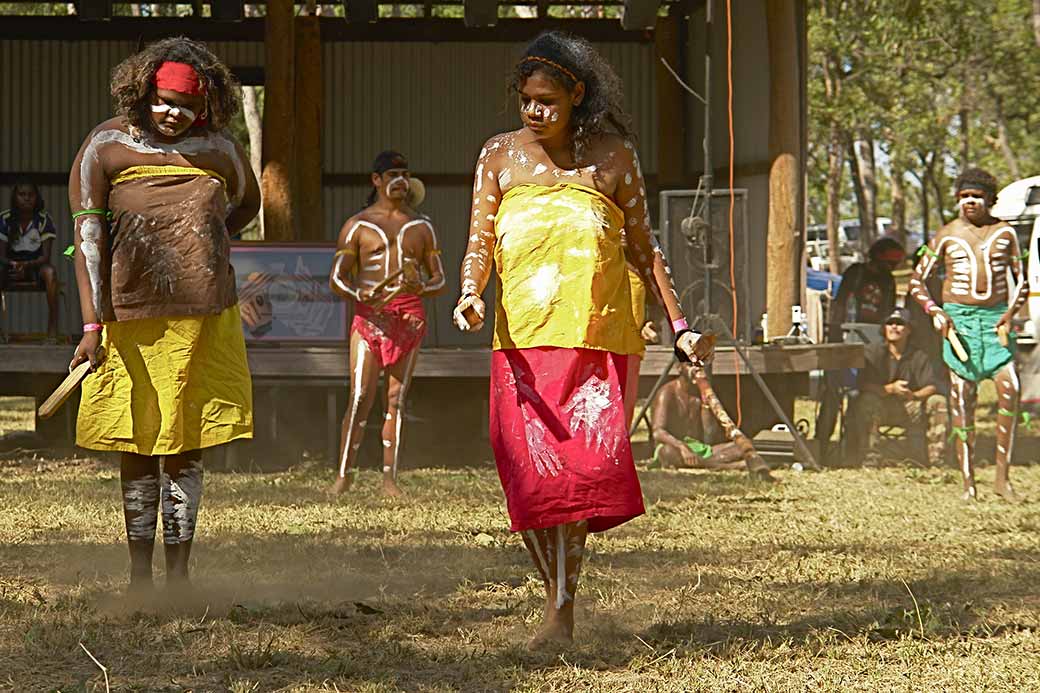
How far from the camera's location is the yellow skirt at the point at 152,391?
19.7ft

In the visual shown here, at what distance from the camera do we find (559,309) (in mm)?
5242

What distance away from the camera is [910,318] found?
14047 mm

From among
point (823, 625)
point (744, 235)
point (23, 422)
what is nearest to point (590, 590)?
point (823, 625)

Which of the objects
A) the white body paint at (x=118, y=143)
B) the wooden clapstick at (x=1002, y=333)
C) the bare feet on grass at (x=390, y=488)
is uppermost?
the white body paint at (x=118, y=143)

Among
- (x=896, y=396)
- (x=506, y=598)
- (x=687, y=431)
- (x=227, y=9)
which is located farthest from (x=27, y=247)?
(x=506, y=598)

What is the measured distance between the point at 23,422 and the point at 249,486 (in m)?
7.01

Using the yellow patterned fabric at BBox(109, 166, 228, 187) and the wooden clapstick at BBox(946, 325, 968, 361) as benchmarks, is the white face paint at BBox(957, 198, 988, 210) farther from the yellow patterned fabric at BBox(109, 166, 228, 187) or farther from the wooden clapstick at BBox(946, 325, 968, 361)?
the yellow patterned fabric at BBox(109, 166, 228, 187)

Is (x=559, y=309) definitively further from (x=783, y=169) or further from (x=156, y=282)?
(x=783, y=169)

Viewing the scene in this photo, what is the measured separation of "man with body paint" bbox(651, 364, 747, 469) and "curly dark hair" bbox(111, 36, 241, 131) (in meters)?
6.55

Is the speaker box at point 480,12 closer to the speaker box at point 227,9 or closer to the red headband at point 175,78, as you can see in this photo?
the speaker box at point 227,9

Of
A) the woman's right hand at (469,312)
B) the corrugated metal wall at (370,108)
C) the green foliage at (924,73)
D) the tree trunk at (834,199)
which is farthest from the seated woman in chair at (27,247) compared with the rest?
the tree trunk at (834,199)

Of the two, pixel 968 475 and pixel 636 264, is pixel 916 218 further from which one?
pixel 636 264

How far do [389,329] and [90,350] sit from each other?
158 inches

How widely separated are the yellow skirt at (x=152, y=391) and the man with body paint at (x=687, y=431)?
21.5 ft
